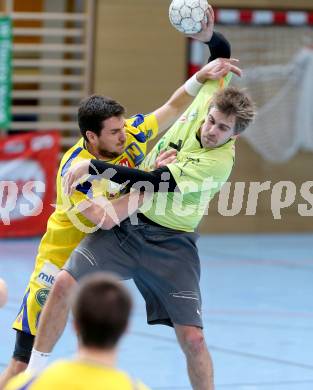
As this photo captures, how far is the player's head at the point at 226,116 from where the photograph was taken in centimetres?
534

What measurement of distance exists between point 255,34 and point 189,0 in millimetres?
8684

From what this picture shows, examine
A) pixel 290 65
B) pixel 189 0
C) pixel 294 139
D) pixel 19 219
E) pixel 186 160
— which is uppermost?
pixel 189 0

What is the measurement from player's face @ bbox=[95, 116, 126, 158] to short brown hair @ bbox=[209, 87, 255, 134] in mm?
532

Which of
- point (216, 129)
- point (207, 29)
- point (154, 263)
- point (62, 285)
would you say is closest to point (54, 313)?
point (62, 285)

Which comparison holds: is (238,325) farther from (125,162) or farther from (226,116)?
(226,116)

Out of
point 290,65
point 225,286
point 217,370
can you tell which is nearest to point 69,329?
point 217,370

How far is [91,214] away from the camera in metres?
5.31

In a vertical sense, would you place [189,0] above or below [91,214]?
above

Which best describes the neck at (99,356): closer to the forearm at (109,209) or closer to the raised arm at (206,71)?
the forearm at (109,209)

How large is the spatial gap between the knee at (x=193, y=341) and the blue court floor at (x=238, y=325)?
3.55ft

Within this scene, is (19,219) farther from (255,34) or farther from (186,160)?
(186,160)

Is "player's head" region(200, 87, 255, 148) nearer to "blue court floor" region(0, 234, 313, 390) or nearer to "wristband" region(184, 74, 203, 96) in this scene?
"wristband" region(184, 74, 203, 96)

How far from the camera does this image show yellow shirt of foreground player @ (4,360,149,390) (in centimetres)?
286

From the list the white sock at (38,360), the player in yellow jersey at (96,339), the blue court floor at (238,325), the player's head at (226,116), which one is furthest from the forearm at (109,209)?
the player in yellow jersey at (96,339)
